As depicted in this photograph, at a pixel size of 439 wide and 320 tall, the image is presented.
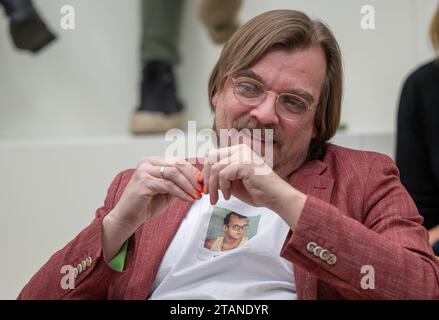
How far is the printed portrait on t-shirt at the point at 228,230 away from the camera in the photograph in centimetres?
102

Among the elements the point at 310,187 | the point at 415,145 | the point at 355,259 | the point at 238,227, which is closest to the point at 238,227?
the point at 238,227

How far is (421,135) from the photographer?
1.59 metres

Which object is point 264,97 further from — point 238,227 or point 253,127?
point 238,227

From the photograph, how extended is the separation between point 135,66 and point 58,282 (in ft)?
3.50

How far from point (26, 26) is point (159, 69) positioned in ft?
1.28

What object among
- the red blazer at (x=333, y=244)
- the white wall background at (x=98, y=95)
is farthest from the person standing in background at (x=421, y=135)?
the red blazer at (x=333, y=244)

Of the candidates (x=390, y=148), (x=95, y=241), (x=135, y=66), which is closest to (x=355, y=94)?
(x=390, y=148)

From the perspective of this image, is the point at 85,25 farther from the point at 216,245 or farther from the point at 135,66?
the point at 216,245

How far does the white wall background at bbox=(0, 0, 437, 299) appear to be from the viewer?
1.46m

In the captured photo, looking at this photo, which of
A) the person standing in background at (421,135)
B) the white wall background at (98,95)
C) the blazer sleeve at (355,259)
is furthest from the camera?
the person standing in background at (421,135)

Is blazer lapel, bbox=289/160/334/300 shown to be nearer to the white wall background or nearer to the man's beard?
the man's beard

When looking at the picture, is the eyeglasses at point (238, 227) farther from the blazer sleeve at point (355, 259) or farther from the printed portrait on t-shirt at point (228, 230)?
the blazer sleeve at point (355, 259)

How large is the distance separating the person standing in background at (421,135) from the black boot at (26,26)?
87 centimetres
